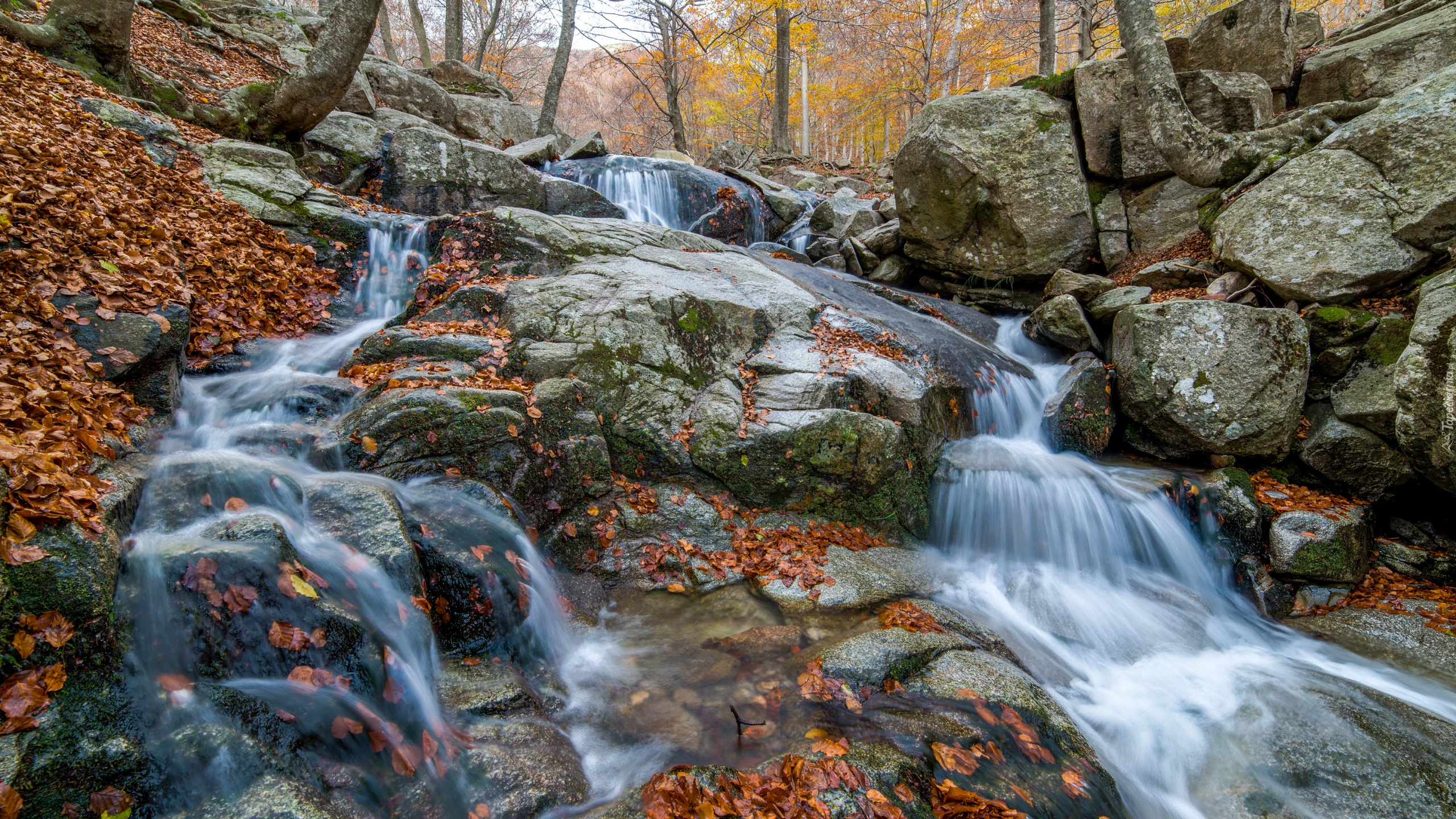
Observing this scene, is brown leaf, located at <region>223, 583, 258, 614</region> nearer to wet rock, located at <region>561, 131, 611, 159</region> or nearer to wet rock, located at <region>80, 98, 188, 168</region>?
wet rock, located at <region>80, 98, 188, 168</region>

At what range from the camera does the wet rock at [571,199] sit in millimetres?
10961

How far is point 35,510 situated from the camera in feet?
8.10

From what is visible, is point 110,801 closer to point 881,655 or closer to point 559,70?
point 881,655

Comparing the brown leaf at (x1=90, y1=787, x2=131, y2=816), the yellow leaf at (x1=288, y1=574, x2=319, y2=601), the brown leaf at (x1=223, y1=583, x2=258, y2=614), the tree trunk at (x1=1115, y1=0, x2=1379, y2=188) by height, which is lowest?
the brown leaf at (x1=90, y1=787, x2=131, y2=816)

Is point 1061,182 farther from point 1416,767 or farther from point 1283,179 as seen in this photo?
point 1416,767

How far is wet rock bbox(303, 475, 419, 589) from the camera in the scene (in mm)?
3613

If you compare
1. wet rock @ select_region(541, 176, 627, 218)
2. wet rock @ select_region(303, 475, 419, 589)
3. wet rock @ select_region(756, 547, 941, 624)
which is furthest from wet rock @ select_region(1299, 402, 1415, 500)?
wet rock @ select_region(541, 176, 627, 218)

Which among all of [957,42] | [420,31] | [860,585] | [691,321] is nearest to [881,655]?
[860,585]

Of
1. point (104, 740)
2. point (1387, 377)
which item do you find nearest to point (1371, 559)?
point (1387, 377)

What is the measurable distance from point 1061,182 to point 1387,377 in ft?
16.0

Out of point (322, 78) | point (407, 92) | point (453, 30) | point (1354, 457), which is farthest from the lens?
point (453, 30)

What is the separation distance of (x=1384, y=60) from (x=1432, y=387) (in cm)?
673

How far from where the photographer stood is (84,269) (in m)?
4.42

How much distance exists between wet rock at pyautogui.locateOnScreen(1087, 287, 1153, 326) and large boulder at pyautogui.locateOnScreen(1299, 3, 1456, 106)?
13.4ft
